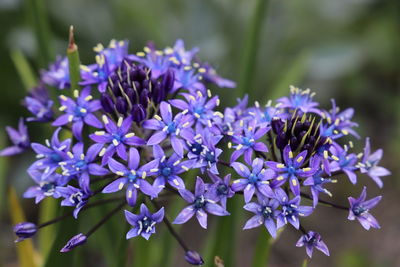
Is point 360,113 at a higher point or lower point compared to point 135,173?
lower

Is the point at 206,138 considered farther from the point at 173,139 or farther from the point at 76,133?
the point at 76,133

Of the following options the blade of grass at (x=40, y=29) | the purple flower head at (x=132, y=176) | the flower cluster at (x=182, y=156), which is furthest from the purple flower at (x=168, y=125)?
the blade of grass at (x=40, y=29)

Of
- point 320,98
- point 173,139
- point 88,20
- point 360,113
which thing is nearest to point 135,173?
point 173,139

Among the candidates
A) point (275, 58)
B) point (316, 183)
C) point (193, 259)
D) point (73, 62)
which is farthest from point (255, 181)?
point (275, 58)

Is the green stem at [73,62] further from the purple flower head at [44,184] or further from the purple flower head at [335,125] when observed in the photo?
the purple flower head at [335,125]

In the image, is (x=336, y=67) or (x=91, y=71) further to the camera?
(x=336, y=67)

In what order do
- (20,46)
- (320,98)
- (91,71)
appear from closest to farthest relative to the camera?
(91,71) < (20,46) < (320,98)

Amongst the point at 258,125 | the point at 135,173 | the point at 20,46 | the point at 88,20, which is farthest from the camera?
the point at 88,20
